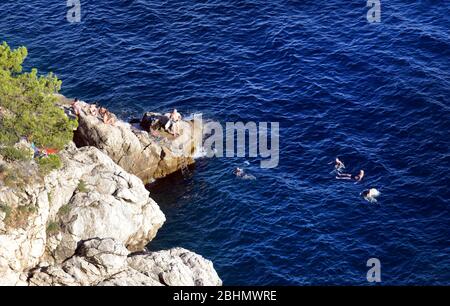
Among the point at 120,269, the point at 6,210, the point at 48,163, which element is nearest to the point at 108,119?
the point at 48,163

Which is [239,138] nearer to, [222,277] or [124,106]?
[124,106]

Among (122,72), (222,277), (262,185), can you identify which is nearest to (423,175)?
(262,185)

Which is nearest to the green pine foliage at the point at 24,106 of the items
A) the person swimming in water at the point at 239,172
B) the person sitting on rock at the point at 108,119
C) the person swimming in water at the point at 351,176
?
the person sitting on rock at the point at 108,119

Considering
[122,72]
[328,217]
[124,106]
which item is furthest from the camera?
[122,72]

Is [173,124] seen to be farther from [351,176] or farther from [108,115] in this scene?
[351,176]

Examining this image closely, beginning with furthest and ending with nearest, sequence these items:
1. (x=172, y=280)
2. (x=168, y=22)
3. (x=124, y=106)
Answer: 1. (x=168, y=22)
2. (x=124, y=106)
3. (x=172, y=280)

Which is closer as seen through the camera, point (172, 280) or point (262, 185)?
point (172, 280)

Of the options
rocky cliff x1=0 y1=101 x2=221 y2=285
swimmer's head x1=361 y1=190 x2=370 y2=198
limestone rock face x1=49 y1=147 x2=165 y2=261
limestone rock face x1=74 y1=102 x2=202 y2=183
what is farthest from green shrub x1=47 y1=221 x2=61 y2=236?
swimmer's head x1=361 y1=190 x2=370 y2=198
